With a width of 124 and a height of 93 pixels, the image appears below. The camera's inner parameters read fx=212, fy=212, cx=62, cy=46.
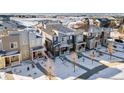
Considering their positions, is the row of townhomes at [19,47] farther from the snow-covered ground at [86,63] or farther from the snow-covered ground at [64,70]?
the snow-covered ground at [86,63]

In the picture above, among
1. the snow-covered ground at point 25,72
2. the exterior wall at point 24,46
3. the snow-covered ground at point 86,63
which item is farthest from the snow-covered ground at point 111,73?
the exterior wall at point 24,46

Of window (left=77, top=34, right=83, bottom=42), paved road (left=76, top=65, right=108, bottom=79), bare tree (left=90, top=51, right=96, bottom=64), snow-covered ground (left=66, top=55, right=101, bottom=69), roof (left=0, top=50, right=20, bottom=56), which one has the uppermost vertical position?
window (left=77, top=34, right=83, bottom=42)

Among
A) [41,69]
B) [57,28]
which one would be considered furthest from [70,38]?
[41,69]

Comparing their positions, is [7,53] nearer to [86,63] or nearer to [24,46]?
[24,46]

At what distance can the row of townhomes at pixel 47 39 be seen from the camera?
3.42 m

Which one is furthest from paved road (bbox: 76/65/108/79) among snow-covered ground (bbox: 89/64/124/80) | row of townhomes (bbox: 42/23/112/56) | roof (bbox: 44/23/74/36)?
roof (bbox: 44/23/74/36)

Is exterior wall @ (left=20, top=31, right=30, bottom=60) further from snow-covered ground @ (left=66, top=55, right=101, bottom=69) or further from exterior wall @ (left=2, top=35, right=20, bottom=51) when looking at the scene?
snow-covered ground @ (left=66, top=55, right=101, bottom=69)

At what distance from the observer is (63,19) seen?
3.36 metres

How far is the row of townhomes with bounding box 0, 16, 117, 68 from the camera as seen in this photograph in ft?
11.2

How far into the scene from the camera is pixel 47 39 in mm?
3520
